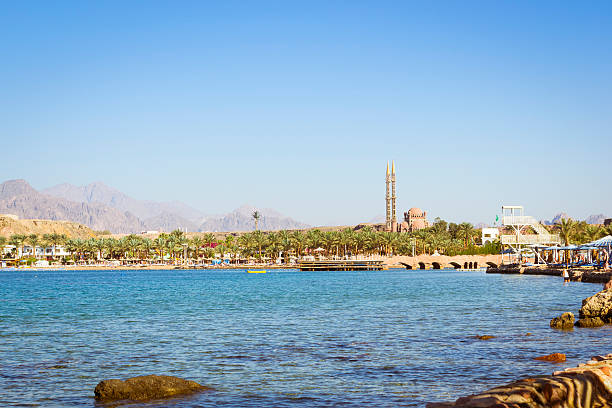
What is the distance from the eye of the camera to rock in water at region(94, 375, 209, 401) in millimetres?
15883

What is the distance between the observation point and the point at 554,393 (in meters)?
11.2

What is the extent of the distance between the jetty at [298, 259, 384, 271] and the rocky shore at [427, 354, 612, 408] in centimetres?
15330

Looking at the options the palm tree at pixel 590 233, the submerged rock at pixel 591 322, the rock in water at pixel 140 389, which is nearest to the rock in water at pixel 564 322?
the submerged rock at pixel 591 322

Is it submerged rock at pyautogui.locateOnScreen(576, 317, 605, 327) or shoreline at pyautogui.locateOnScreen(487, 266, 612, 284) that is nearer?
submerged rock at pyautogui.locateOnScreen(576, 317, 605, 327)

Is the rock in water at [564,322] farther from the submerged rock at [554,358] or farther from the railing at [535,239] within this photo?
the railing at [535,239]

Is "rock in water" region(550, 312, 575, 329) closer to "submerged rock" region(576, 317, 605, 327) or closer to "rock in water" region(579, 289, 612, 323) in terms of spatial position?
"submerged rock" region(576, 317, 605, 327)

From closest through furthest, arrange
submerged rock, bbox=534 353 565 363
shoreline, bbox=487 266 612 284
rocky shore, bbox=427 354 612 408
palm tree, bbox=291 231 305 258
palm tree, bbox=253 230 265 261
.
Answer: rocky shore, bbox=427 354 612 408, submerged rock, bbox=534 353 565 363, shoreline, bbox=487 266 612 284, palm tree, bbox=291 231 305 258, palm tree, bbox=253 230 265 261

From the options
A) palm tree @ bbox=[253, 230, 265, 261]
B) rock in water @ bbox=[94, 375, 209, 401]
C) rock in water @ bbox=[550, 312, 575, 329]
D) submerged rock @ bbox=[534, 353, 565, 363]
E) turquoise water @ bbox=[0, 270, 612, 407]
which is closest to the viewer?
rock in water @ bbox=[94, 375, 209, 401]

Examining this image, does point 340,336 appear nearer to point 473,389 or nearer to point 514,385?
point 473,389

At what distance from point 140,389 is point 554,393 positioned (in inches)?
379

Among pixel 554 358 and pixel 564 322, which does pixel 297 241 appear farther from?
pixel 554 358

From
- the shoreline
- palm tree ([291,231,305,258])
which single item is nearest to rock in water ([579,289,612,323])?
the shoreline

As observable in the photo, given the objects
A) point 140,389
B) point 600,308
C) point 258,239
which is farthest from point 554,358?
point 258,239

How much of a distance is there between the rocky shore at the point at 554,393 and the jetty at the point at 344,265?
153304 mm
